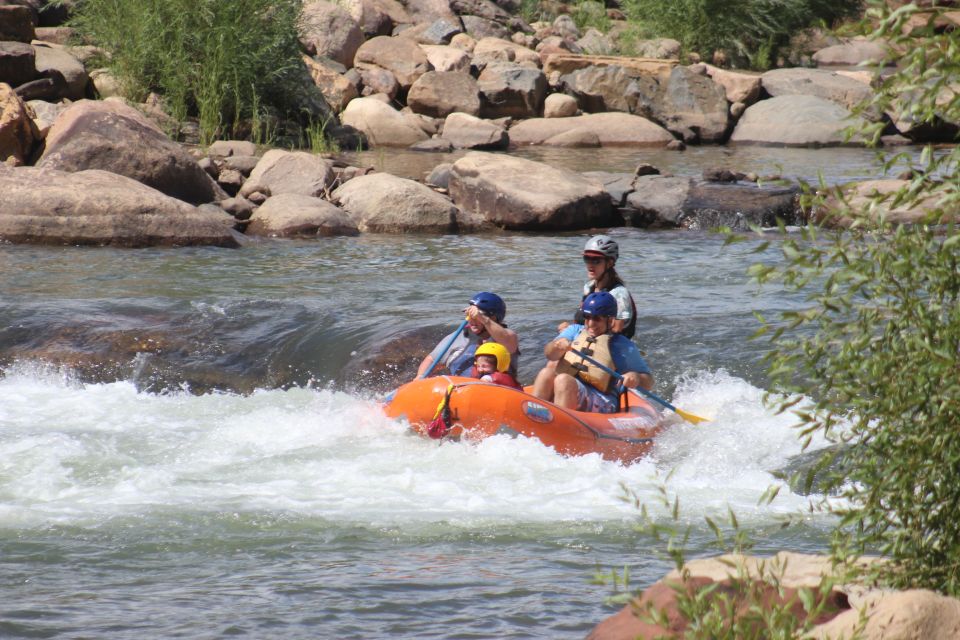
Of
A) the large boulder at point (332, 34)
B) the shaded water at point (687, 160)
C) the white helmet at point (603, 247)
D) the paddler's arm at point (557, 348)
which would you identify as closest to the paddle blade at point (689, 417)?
the paddler's arm at point (557, 348)

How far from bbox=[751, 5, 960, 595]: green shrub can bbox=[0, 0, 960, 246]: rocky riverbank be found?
0.18 m

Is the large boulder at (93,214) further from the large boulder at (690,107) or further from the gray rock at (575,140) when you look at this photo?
the large boulder at (690,107)

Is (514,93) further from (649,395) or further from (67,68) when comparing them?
(649,395)

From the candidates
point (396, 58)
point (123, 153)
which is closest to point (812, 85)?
point (396, 58)

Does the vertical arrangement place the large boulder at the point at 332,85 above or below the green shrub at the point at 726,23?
below

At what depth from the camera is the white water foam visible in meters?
5.95

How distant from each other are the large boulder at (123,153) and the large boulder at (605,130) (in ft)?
28.1

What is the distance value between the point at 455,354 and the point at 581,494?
188 cm

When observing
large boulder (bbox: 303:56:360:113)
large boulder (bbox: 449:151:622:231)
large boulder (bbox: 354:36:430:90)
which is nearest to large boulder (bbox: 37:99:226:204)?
large boulder (bbox: 449:151:622:231)

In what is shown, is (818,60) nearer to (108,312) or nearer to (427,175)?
(427,175)

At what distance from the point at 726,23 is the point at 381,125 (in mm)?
11496

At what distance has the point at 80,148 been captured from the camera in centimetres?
1399

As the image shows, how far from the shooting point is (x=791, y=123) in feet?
73.6

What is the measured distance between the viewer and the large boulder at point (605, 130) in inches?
870
